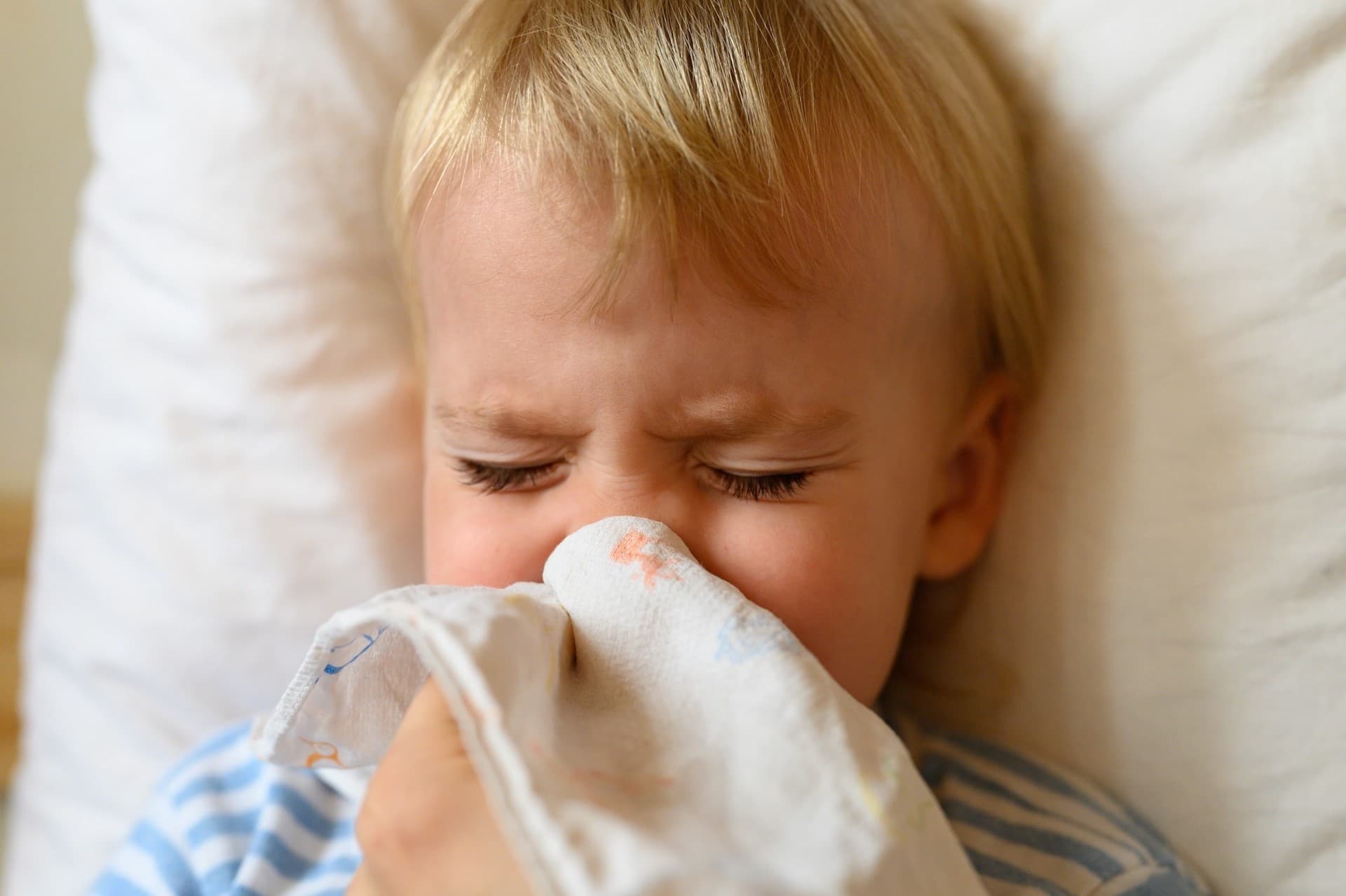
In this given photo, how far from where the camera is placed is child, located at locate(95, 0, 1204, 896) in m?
0.70

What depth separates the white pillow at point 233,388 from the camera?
93 centimetres

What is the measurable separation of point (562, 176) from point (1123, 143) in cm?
38

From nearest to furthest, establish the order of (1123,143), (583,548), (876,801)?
1. (876,801)
2. (583,548)
3. (1123,143)

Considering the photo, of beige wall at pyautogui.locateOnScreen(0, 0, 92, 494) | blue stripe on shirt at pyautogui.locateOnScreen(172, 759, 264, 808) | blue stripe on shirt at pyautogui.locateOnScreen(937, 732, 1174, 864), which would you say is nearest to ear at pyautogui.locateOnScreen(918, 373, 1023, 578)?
blue stripe on shirt at pyautogui.locateOnScreen(937, 732, 1174, 864)

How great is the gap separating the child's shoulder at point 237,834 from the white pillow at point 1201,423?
21.3 inches

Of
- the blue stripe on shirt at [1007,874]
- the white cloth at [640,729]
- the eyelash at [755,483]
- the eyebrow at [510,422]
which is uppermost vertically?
the eyebrow at [510,422]

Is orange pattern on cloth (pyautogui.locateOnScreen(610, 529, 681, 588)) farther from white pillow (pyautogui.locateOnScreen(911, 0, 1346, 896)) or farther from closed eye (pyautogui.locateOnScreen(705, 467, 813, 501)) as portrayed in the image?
white pillow (pyautogui.locateOnScreen(911, 0, 1346, 896))

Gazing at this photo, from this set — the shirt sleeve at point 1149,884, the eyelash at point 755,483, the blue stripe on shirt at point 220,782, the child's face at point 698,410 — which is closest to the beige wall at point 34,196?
the blue stripe on shirt at point 220,782

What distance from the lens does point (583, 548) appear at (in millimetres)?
677

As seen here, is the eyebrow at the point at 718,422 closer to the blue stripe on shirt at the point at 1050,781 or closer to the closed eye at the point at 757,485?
the closed eye at the point at 757,485

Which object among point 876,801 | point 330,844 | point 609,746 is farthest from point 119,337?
point 876,801

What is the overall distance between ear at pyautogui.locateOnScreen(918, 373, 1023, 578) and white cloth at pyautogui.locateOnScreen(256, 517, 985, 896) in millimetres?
278

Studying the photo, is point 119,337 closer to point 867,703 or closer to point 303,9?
point 303,9

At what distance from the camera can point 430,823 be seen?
565 millimetres
